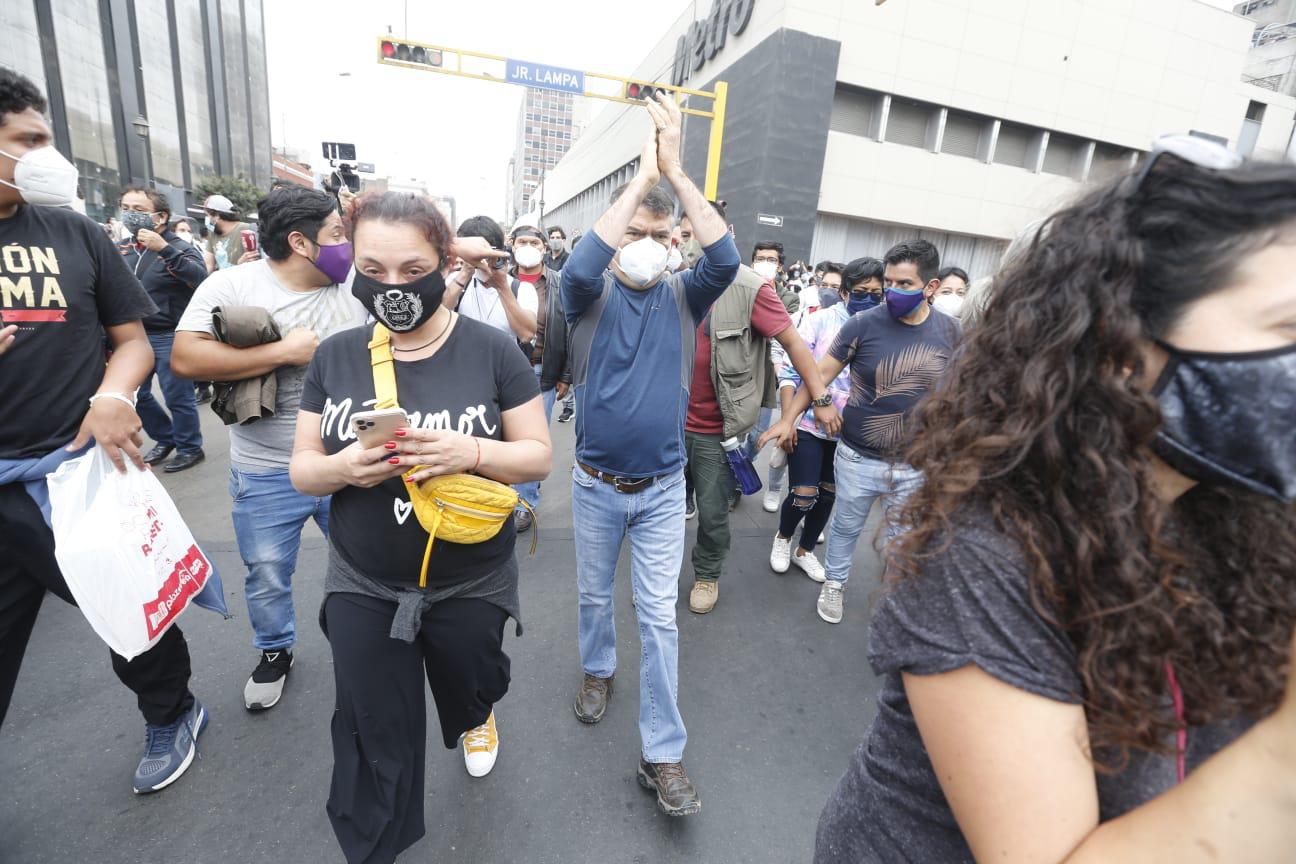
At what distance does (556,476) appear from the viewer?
19.0 ft

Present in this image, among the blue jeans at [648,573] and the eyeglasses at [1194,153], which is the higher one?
the eyeglasses at [1194,153]

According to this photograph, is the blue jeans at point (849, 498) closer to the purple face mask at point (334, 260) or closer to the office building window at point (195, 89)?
the purple face mask at point (334, 260)

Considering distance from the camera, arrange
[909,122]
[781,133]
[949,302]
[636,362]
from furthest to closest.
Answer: [909,122] < [781,133] < [949,302] < [636,362]

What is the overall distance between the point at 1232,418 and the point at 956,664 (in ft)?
1.56

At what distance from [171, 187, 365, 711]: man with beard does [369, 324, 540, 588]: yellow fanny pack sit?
3.37 feet

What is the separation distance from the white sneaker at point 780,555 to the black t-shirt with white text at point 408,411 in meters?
2.72

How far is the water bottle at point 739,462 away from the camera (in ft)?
11.2

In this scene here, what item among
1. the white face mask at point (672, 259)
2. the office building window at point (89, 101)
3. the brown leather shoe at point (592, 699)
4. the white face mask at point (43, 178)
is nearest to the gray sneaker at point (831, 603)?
the brown leather shoe at point (592, 699)

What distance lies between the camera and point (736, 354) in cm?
326

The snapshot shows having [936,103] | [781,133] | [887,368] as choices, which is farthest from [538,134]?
[887,368]

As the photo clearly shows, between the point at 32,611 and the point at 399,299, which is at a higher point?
the point at 399,299

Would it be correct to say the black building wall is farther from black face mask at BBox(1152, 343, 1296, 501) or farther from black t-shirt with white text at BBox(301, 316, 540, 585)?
black face mask at BBox(1152, 343, 1296, 501)

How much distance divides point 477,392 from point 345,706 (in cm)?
101

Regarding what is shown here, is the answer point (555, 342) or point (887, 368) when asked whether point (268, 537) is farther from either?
point (887, 368)
